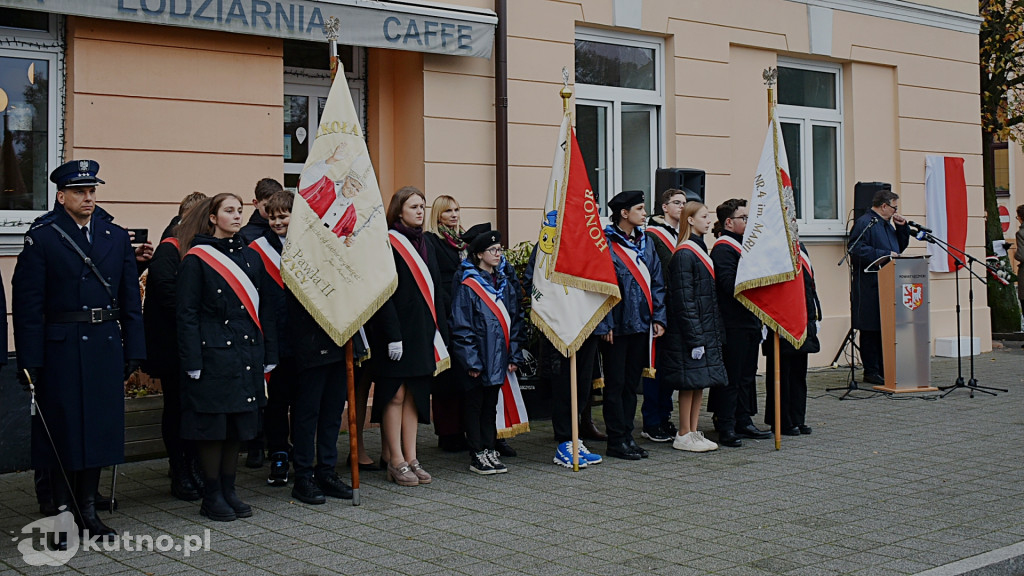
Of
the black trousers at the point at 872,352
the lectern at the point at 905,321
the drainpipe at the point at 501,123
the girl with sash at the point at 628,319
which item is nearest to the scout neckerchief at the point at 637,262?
the girl with sash at the point at 628,319

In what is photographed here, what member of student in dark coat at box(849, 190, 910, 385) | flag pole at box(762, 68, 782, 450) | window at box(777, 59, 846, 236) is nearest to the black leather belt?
flag pole at box(762, 68, 782, 450)

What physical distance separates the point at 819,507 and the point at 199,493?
377 cm

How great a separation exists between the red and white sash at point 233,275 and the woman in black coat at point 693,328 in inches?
127

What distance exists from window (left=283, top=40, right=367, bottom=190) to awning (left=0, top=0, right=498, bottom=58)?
75cm

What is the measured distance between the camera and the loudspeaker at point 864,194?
1243 centimetres

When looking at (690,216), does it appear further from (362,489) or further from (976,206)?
(976,206)

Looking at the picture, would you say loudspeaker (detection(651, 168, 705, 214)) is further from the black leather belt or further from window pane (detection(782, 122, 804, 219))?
the black leather belt

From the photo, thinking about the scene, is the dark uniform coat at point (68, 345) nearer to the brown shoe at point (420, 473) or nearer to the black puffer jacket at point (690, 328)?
the brown shoe at point (420, 473)

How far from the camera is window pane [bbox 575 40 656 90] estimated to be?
1155 cm

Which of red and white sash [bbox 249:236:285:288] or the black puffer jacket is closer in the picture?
red and white sash [bbox 249:236:285:288]

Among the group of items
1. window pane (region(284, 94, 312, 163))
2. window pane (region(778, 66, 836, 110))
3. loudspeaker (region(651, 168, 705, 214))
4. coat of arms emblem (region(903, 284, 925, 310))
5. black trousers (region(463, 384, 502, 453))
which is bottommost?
black trousers (region(463, 384, 502, 453))

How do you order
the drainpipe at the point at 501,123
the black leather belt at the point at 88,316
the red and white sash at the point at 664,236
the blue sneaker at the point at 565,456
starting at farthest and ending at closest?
the drainpipe at the point at 501,123 → the red and white sash at the point at 664,236 → the blue sneaker at the point at 565,456 → the black leather belt at the point at 88,316

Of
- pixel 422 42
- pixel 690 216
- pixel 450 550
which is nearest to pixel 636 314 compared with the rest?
pixel 690 216

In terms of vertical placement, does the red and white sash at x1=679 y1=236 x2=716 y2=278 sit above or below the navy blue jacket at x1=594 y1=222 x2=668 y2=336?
above
